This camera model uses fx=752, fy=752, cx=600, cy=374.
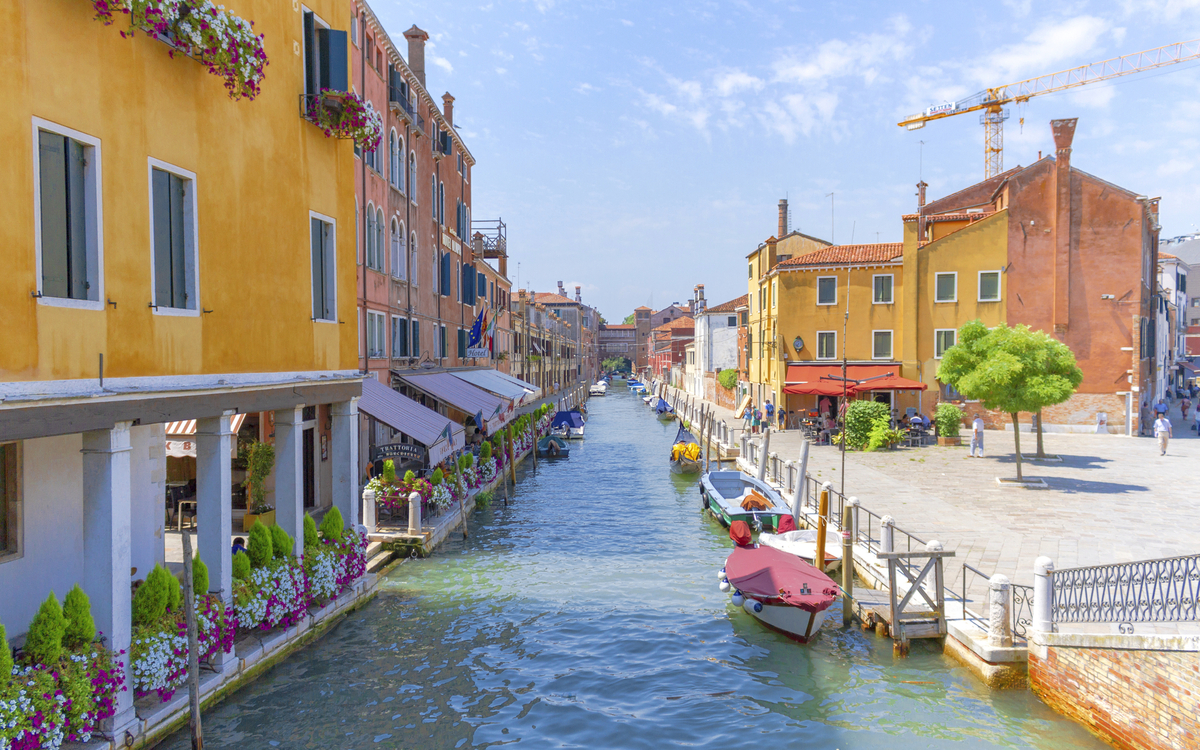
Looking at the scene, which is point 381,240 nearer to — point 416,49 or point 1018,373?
point 416,49

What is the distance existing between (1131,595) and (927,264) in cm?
2648

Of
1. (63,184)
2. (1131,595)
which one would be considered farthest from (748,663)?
(63,184)

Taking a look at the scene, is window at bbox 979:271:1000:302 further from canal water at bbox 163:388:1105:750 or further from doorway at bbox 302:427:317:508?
doorway at bbox 302:427:317:508

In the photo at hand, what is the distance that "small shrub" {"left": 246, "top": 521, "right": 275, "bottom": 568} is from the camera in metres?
9.45

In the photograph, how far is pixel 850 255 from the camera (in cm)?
3372

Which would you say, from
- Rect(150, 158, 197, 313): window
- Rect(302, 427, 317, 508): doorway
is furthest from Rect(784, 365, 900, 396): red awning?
Rect(150, 158, 197, 313): window

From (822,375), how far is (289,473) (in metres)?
25.5

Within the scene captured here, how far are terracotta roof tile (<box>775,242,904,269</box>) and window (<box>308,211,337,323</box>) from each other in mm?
→ 25568

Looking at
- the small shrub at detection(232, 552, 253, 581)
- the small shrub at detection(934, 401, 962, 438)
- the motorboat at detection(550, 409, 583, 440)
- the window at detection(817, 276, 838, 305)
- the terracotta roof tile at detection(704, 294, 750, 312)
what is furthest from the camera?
the terracotta roof tile at detection(704, 294, 750, 312)

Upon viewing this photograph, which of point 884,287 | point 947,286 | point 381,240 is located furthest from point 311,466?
point 947,286

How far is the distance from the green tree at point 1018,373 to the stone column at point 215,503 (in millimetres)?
19040

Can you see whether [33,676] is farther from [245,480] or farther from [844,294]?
[844,294]

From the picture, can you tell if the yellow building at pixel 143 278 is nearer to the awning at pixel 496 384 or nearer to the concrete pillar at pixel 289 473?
the concrete pillar at pixel 289 473

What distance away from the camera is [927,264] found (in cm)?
3222
